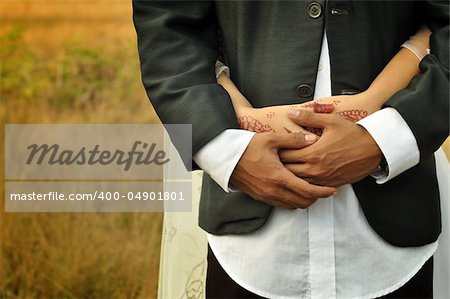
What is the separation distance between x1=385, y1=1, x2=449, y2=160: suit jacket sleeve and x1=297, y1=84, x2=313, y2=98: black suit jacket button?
5.2 inches

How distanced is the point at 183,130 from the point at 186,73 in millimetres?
97

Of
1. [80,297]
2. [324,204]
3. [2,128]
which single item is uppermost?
[324,204]

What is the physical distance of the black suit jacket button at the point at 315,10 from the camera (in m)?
1.37

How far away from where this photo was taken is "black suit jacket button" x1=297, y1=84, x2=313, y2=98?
1372mm

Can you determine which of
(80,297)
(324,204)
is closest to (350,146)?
(324,204)

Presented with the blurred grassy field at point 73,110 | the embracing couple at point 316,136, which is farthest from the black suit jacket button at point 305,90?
the blurred grassy field at point 73,110

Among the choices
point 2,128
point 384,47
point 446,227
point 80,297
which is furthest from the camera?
point 2,128

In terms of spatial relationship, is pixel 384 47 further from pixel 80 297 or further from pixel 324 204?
pixel 80 297

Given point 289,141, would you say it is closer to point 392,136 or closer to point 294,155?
point 294,155

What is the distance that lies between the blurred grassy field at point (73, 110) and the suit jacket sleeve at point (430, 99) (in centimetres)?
159

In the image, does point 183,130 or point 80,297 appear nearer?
point 183,130

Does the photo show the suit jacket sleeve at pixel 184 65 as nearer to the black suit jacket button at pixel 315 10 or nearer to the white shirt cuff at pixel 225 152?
the white shirt cuff at pixel 225 152

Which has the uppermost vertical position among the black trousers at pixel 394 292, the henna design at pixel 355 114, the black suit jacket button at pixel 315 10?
the black suit jacket button at pixel 315 10

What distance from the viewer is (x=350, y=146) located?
1.29 m
